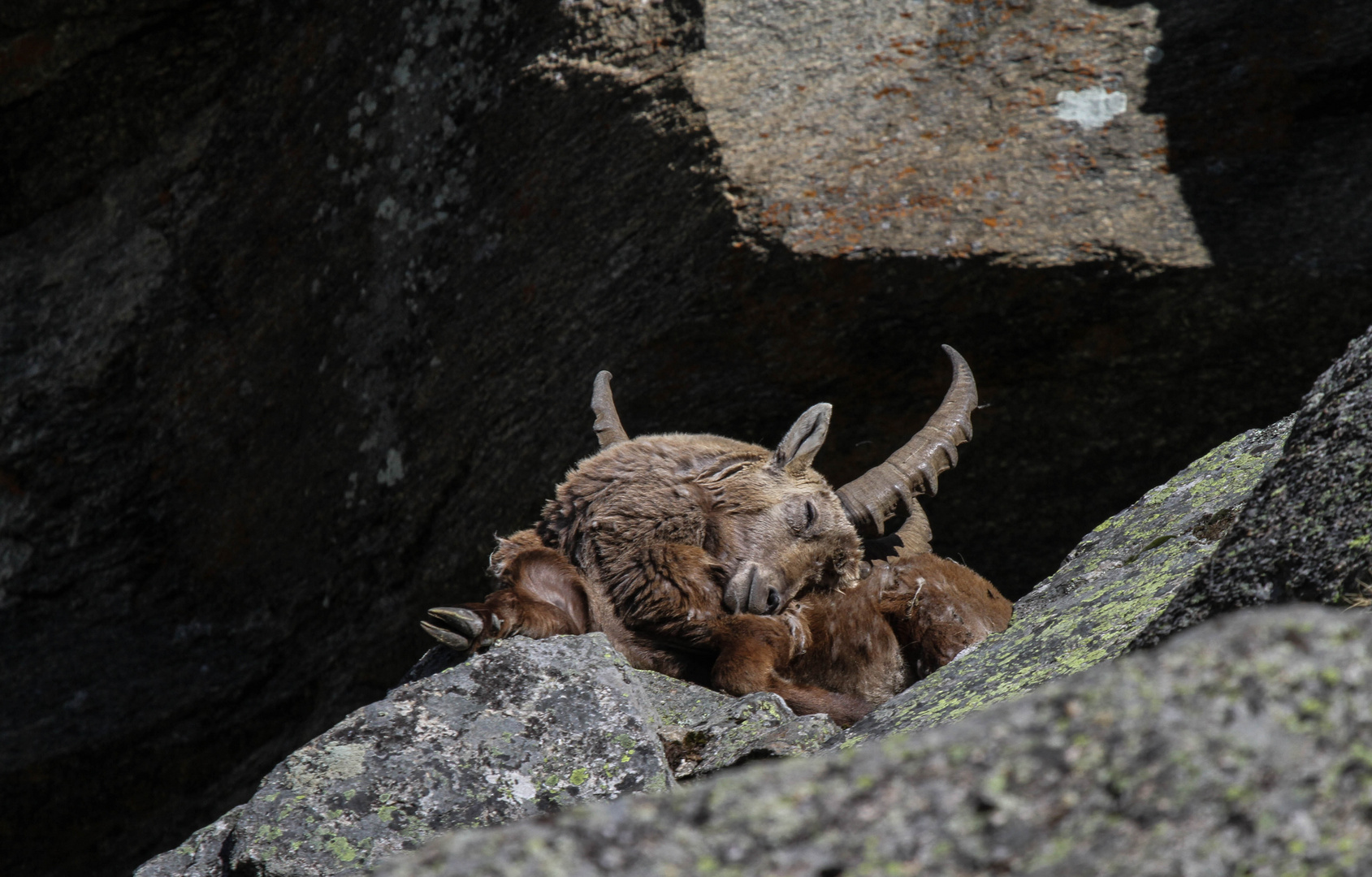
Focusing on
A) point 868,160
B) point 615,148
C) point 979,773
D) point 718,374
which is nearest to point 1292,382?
point 868,160

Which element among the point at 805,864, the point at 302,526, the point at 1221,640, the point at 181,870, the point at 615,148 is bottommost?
the point at 302,526

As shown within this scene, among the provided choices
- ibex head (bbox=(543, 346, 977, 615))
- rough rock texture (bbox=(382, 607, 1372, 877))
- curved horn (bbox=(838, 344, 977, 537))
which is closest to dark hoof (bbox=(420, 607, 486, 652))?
ibex head (bbox=(543, 346, 977, 615))

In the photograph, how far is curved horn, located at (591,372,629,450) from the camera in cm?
635

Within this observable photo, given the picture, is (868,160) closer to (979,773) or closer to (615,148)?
(615,148)

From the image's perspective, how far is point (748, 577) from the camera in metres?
5.64

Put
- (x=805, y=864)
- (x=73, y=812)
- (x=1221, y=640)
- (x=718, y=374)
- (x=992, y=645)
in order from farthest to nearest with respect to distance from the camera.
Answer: (x=73, y=812), (x=718, y=374), (x=992, y=645), (x=1221, y=640), (x=805, y=864)

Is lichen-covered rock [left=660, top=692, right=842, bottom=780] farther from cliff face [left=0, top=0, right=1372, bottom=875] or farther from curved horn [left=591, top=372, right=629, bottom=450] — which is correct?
cliff face [left=0, top=0, right=1372, bottom=875]

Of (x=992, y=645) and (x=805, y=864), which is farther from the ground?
(x=805, y=864)

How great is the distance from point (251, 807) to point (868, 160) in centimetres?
471

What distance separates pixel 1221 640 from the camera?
1.59 m

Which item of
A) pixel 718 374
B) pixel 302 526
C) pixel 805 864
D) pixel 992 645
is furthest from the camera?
pixel 302 526

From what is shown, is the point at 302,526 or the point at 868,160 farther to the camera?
the point at 302,526

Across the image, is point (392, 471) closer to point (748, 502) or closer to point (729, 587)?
point (748, 502)

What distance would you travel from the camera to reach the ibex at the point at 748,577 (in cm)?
521
